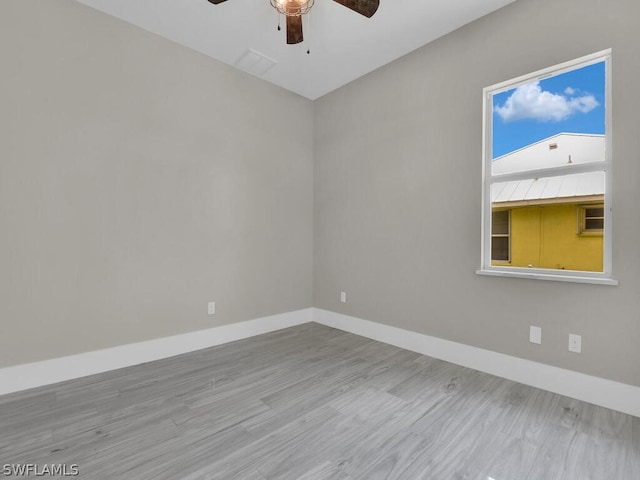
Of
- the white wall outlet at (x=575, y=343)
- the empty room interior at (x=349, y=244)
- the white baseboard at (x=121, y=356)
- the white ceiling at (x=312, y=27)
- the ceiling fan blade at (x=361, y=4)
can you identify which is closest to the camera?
the empty room interior at (x=349, y=244)

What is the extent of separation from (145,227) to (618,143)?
11.7ft

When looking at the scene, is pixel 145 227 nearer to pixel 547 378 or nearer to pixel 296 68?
pixel 296 68

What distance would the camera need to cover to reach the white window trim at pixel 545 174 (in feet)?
6.59

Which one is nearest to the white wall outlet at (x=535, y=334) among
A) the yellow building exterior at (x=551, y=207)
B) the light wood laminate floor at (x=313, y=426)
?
the light wood laminate floor at (x=313, y=426)

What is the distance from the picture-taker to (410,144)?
302 cm

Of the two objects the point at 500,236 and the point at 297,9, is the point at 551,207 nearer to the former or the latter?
the point at 500,236

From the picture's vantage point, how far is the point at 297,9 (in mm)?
2031

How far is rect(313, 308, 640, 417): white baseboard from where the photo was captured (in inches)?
76.7

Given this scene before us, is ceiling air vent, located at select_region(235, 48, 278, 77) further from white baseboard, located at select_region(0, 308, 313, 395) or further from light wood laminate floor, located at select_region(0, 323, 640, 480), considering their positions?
light wood laminate floor, located at select_region(0, 323, 640, 480)

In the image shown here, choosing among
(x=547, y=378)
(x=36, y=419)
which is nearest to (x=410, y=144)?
(x=547, y=378)

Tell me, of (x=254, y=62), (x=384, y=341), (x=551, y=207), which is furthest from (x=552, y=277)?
(x=254, y=62)

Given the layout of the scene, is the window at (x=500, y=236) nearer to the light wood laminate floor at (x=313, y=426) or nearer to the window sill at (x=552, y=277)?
the window sill at (x=552, y=277)

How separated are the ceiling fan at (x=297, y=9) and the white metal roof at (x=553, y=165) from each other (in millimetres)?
1531

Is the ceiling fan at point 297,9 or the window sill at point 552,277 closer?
the ceiling fan at point 297,9
